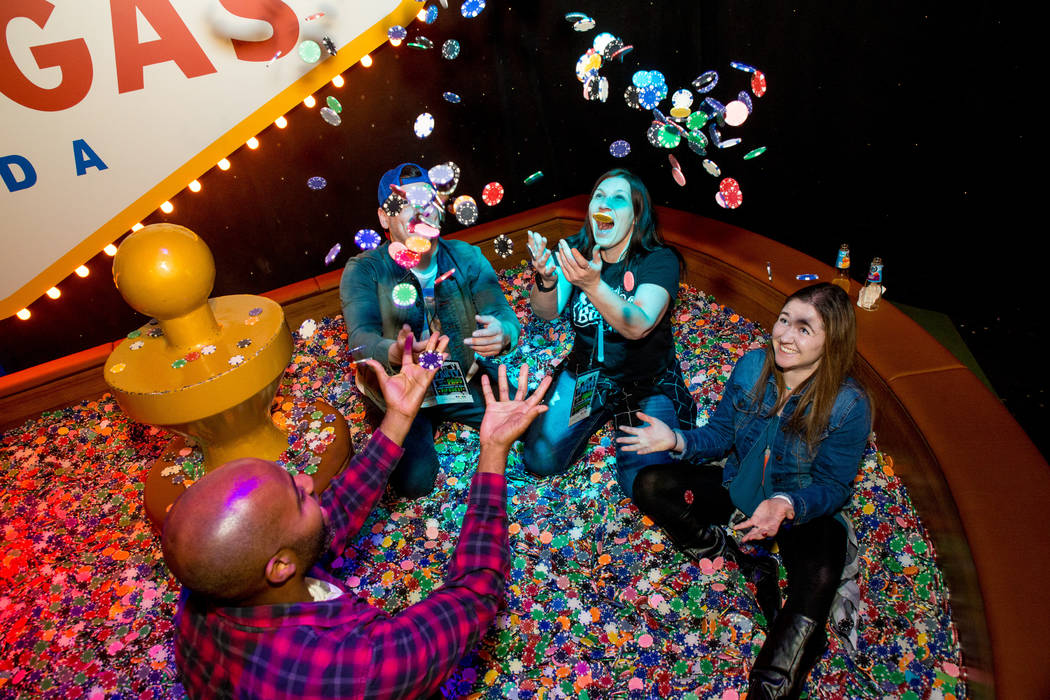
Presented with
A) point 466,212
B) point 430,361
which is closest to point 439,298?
point 430,361

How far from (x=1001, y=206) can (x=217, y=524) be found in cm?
310

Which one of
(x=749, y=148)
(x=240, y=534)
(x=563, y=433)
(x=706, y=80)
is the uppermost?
(x=706, y=80)

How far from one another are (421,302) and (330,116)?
1469 mm

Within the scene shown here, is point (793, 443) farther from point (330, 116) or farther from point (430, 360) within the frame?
point (330, 116)

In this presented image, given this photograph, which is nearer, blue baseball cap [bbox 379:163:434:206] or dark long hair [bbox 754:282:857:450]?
dark long hair [bbox 754:282:857:450]

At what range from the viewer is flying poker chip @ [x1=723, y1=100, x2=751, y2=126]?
3068 millimetres

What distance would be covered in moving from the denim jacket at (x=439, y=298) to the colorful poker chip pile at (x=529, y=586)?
A: 52 centimetres

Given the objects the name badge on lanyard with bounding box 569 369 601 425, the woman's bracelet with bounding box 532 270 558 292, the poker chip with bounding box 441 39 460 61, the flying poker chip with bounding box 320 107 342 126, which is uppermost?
the poker chip with bounding box 441 39 460 61

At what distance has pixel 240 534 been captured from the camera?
3.65ft

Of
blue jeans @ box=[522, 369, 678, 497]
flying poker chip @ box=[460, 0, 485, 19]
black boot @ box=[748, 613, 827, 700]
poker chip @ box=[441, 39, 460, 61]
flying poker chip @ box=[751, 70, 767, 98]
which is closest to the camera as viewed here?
black boot @ box=[748, 613, 827, 700]

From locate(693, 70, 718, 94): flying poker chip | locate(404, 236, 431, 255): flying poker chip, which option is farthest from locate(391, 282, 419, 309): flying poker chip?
locate(693, 70, 718, 94): flying poker chip

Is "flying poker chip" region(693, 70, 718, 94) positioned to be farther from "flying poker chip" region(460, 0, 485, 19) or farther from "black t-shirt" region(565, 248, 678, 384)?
"black t-shirt" region(565, 248, 678, 384)

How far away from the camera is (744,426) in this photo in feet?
6.73

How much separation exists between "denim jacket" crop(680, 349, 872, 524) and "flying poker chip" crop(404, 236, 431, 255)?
1.21m
